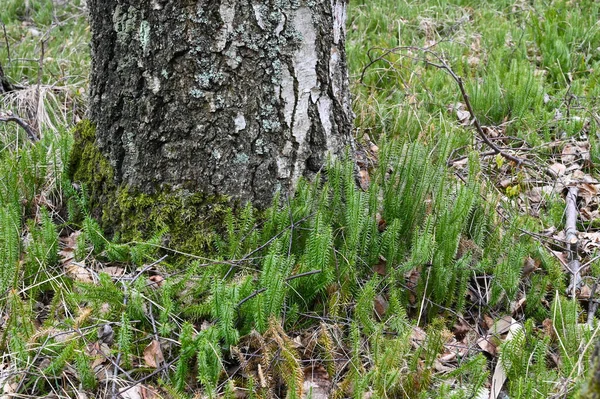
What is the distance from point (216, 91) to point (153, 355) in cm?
103

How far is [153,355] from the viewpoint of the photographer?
2.14 meters

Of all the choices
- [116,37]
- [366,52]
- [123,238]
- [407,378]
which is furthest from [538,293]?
[366,52]

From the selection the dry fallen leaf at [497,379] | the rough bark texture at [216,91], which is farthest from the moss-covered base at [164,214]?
the dry fallen leaf at [497,379]

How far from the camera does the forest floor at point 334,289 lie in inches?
→ 79.8

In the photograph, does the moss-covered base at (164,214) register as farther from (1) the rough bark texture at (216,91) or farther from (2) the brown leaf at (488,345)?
(2) the brown leaf at (488,345)

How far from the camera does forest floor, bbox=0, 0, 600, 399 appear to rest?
203 cm

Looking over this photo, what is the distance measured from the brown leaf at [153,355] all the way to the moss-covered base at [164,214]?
1.64ft

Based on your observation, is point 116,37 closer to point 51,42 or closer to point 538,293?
point 538,293

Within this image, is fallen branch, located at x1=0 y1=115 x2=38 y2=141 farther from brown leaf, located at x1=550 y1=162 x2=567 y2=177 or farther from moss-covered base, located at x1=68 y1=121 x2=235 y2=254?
brown leaf, located at x1=550 y1=162 x2=567 y2=177

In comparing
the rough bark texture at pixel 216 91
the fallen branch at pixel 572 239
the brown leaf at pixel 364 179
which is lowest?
the fallen branch at pixel 572 239

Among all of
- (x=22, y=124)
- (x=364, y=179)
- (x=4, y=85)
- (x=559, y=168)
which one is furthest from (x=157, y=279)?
(x=4, y=85)

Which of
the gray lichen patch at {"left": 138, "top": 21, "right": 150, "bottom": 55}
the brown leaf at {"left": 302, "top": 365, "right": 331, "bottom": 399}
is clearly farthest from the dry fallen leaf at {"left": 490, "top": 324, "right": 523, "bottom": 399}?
the gray lichen patch at {"left": 138, "top": 21, "right": 150, "bottom": 55}

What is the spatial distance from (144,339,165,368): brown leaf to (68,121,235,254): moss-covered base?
19.6 inches

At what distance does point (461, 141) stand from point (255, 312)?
202cm
